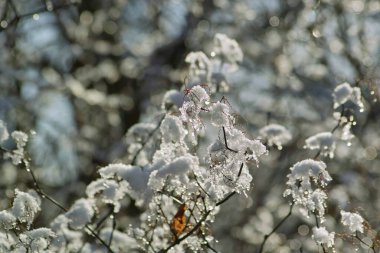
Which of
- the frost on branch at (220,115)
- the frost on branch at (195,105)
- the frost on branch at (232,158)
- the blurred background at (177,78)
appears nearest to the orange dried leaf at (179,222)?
the frost on branch at (232,158)

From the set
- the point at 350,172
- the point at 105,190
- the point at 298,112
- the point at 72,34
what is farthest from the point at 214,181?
the point at 72,34

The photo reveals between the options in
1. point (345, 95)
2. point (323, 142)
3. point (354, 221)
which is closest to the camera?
point (354, 221)

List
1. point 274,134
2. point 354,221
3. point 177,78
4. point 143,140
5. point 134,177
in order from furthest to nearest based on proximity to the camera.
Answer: point 177,78 → point 143,140 → point 274,134 → point 354,221 → point 134,177

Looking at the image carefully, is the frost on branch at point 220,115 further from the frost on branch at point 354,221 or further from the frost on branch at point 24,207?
the frost on branch at point 24,207

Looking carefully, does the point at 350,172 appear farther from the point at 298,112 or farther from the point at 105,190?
the point at 105,190

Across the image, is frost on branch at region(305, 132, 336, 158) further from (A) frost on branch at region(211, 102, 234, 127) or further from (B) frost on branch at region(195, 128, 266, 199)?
(A) frost on branch at region(211, 102, 234, 127)

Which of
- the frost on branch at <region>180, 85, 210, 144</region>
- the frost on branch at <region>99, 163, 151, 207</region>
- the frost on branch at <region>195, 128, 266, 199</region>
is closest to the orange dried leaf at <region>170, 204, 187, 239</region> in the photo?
the frost on branch at <region>99, 163, 151, 207</region>

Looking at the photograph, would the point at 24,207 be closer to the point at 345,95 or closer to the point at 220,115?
the point at 220,115

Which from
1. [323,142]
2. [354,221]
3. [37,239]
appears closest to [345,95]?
[323,142]
